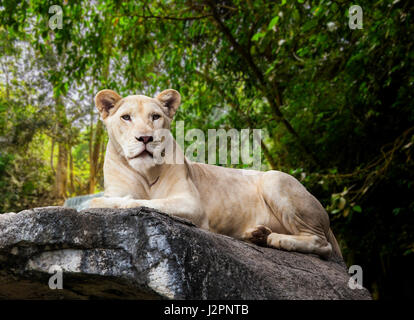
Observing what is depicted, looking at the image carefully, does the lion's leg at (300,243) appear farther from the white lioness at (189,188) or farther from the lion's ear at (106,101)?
the lion's ear at (106,101)

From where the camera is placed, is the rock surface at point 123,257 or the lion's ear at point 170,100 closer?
the rock surface at point 123,257

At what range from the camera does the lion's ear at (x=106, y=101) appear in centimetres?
335

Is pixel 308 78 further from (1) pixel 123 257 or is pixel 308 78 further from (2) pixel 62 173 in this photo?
(2) pixel 62 173

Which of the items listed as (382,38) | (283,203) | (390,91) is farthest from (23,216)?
(390,91)

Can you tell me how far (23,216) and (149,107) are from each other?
3.79ft

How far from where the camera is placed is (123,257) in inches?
94.0

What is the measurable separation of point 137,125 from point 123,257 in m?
1.04

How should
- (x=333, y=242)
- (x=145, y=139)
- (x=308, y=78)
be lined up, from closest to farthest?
(x=145, y=139) → (x=333, y=242) → (x=308, y=78)

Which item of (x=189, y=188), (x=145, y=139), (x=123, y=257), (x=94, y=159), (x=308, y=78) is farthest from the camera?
(x=94, y=159)

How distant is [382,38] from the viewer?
5746 millimetres

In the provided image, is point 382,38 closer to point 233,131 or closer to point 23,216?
point 233,131

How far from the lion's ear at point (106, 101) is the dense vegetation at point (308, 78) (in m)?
→ 2.64

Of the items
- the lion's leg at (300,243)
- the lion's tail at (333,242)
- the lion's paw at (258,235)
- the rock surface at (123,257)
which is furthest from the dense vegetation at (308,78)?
the rock surface at (123,257)

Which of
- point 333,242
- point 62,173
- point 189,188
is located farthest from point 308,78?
point 62,173
